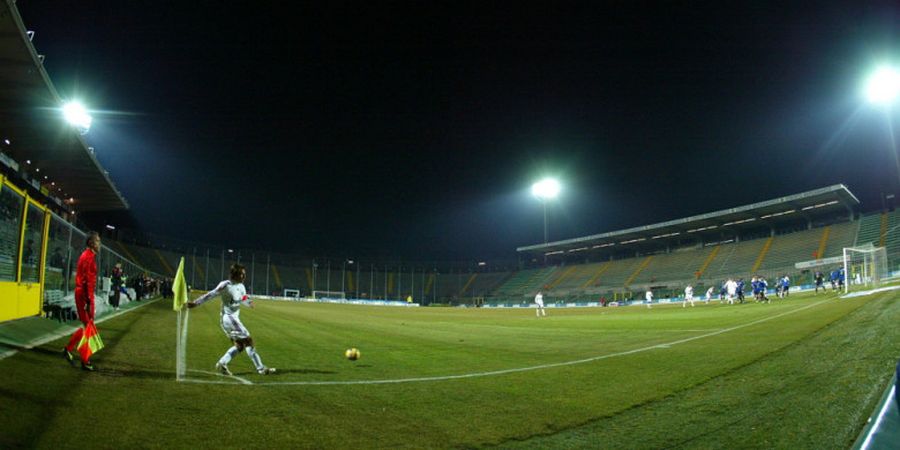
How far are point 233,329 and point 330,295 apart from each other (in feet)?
258

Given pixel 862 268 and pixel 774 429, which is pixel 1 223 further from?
pixel 862 268

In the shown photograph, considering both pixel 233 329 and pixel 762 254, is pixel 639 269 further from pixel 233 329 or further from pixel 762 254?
pixel 233 329

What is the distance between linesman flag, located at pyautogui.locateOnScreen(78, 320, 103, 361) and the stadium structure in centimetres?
423

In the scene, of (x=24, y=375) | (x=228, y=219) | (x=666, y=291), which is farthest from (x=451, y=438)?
(x=228, y=219)

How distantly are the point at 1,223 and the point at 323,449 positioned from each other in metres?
10.7

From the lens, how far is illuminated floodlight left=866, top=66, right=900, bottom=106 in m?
32.2

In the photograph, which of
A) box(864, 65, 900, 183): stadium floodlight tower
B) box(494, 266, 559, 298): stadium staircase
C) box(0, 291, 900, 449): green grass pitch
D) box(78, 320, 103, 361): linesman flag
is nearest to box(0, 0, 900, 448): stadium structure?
box(494, 266, 559, 298): stadium staircase

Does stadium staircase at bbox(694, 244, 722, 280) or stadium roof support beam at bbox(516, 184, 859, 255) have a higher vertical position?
stadium roof support beam at bbox(516, 184, 859, 255)

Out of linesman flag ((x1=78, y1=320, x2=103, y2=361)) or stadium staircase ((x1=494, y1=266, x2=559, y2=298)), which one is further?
stadium staircase ((x1=494, y1=266, x2=559, y2=298))

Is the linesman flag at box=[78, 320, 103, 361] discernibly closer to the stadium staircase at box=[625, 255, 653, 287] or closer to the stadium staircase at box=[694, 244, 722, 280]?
the stadium staircase at box=[694, 244, 722, 280]

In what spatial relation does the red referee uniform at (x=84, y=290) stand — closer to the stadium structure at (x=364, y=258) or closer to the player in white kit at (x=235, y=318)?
the player in white kit at (x=235, y=318)

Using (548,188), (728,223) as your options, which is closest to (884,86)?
(728,223)

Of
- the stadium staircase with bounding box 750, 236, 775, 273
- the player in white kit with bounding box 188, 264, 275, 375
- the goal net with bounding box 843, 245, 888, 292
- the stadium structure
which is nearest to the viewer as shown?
the player in white kit with bounding box 188, 264, 275, 375

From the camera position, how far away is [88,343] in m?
6.88
